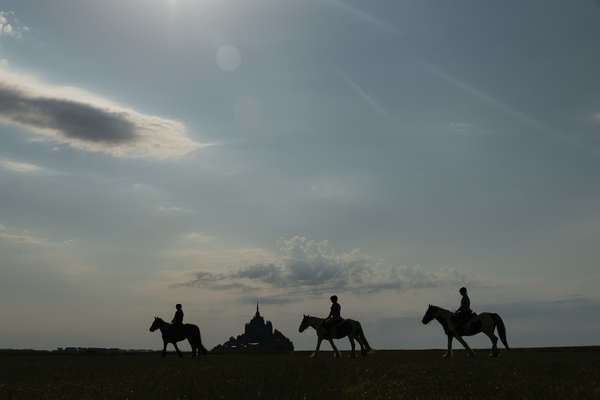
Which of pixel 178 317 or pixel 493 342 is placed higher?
pixel 178 317

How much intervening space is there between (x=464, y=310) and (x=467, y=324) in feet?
2.14

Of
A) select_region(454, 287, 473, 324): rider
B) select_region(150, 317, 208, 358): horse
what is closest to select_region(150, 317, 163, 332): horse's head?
select_region(150, 317, 208, 358): horse

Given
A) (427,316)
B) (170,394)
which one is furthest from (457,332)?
(170,394)

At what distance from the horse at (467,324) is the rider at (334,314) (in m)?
4.19

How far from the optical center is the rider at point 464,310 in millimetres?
25969

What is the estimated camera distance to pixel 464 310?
26031 millimetres

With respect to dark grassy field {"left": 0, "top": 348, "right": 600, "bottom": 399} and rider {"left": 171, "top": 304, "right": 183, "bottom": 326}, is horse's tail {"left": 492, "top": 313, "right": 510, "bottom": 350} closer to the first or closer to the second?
dark grassy field {"left": 0, "top": 348, "right": 600, "bottom": 399}

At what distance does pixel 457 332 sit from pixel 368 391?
1641cm

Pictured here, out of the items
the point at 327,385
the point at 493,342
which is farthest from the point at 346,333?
the point at 327,385

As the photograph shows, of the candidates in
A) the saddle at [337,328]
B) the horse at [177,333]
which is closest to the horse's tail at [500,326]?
the saddle at [337,328]

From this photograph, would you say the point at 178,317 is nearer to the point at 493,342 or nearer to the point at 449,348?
the point at 449,348

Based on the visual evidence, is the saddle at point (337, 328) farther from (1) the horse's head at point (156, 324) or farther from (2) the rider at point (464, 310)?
(1) the horse's head at point (156, 324)

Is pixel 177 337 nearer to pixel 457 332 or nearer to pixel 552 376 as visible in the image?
pixel 457 332

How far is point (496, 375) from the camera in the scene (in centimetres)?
1341
